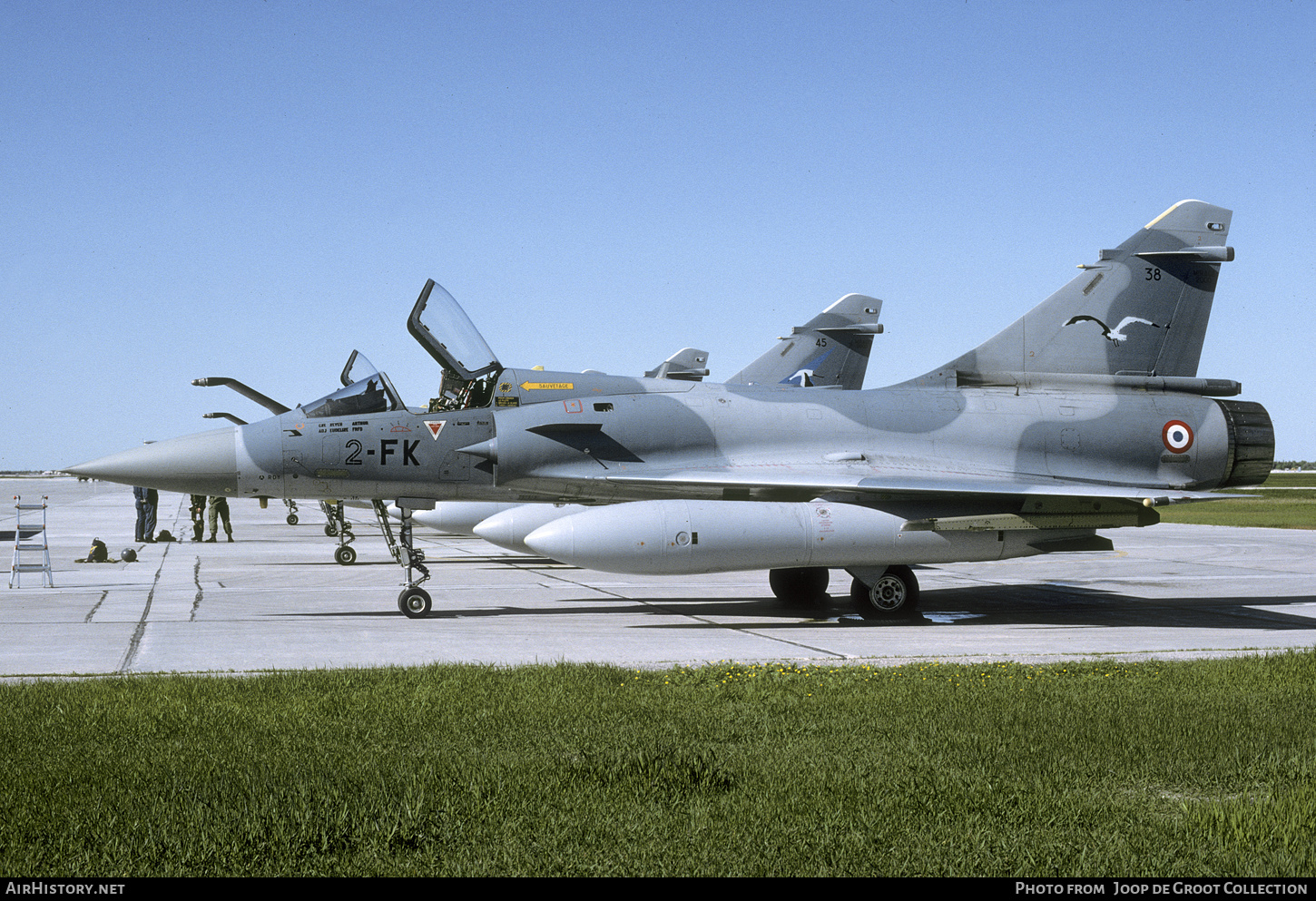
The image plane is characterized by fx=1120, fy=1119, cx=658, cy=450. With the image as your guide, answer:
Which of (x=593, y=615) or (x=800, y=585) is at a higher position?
(x=800, y=585)

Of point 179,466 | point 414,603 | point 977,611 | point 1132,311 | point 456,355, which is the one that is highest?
Result: point 1132,311

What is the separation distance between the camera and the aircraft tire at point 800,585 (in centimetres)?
1370

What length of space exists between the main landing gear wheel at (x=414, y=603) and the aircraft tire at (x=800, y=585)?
166 inches

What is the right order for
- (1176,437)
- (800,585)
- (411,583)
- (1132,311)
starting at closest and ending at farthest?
(411,583) < (1176,437) < (800,585) < (1132,311)

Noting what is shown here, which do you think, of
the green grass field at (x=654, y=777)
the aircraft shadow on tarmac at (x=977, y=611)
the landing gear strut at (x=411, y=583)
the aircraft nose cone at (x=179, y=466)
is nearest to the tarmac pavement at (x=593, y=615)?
the aircraft shadow on tarmac at (x=977, y=611)

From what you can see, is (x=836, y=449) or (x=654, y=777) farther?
(x=836, y=449)

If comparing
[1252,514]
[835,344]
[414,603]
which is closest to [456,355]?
[414,603]

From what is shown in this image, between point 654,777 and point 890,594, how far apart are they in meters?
8.16

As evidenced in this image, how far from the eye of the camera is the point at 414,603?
1236 centimetres

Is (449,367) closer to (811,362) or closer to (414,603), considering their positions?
(414,603)

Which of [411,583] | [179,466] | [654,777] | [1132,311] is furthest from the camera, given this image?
[1132,311]

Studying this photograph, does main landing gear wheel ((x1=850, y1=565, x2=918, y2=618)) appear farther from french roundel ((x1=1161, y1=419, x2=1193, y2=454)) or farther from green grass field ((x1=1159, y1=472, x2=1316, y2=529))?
green grass field ((x1=1159, y1=472, x2=1316, y2=529))

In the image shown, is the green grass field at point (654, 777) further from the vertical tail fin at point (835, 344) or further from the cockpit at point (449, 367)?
the vertical tail fin at point (835, 344)

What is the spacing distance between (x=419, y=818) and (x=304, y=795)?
577 millimetres
